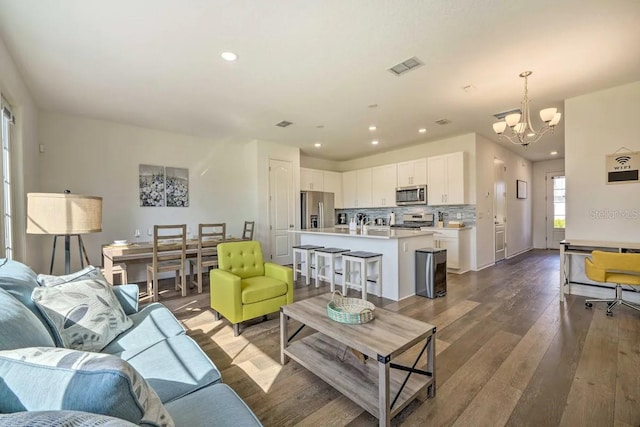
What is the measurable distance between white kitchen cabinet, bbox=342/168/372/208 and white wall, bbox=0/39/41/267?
610 centimetres

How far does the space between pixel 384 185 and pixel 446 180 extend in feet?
4.95

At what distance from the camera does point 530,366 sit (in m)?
2.14

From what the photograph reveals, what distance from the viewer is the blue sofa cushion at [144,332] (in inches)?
62.6

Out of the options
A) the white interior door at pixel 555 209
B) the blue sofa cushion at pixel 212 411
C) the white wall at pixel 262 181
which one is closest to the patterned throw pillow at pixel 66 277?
the blue sofa cushion at pixel 212 411

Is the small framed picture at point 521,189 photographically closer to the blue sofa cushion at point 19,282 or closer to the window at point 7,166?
the blue sofa cushion at point 19,282

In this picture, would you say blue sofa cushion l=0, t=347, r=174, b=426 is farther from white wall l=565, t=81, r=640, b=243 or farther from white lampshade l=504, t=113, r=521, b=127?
white wall l=565, t=81, r=640, b=243

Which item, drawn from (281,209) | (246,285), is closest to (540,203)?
(281,209)

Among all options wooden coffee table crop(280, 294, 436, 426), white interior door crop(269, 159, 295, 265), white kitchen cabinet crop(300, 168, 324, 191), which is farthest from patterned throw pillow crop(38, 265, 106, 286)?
white kitchen cabinet crop(300, 168, 324, 191)

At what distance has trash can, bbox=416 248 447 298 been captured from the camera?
3.82 meters

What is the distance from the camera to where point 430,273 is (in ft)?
12.6

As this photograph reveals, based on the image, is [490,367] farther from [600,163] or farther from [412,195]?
[412,195]

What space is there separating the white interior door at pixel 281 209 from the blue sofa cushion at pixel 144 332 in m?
3.92

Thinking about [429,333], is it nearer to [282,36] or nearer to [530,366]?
[530,366]

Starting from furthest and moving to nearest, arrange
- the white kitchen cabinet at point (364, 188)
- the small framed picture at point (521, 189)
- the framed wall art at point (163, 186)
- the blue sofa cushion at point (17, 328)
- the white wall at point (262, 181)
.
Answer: the small framed picture at point (521, 189) < the white kitchen cabinet at point (364, 188) < the white wall at point (262, 181) < the framed wall art at point (163, 186) < the blue sofa cushion at point (17, 328)
